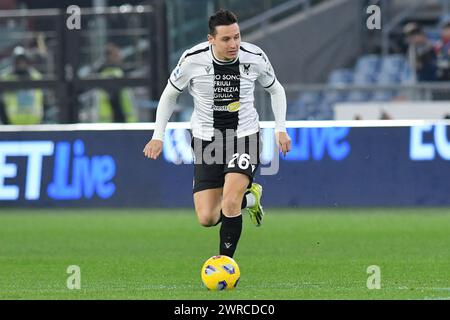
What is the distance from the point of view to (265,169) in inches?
701

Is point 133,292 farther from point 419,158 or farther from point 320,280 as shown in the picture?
point 419,158

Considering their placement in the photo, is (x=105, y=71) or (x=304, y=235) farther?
(x=105, y=71)

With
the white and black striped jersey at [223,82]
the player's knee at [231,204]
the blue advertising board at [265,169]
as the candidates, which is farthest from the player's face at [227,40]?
the blue advertising board at [265,169]

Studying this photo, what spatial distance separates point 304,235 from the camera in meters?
15.2

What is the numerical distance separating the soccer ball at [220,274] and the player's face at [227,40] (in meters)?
1.64

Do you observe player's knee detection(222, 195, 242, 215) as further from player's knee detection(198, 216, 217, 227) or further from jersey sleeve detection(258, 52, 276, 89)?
jersey sleeve detection(258, 52, 276, 89)

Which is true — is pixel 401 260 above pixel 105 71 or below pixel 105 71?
below

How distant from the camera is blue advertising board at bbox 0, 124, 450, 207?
17.9 meters

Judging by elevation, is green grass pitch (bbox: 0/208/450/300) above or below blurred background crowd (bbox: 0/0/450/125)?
below

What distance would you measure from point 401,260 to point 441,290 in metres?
2.54

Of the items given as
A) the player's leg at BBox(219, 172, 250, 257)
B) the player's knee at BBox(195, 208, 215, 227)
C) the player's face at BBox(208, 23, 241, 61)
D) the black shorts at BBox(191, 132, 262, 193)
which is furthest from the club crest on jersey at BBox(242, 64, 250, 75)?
the player's knee at BBox(195, 208, 215, 227)

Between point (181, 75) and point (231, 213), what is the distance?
4.11 feet
